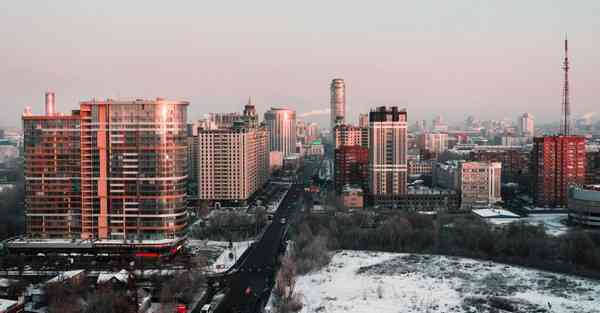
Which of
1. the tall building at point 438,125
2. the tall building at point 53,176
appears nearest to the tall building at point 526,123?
the tall building at point 438,125

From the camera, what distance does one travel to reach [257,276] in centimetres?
2805

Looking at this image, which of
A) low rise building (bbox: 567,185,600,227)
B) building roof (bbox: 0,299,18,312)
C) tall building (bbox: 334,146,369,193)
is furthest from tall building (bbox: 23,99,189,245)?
low rise building (bbox: 567,185,600,227)

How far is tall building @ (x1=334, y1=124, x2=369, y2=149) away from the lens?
66125 mm

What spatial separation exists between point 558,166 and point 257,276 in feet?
98.1

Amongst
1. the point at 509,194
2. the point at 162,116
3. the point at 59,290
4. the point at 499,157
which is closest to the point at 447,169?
the point at 509,194

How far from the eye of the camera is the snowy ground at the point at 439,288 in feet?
76.4

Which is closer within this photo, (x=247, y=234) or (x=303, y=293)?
(x=303, y=293)

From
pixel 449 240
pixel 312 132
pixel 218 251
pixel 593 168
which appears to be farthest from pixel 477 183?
pixel 312 132

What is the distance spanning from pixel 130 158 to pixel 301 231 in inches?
435

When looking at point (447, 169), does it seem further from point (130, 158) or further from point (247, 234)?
point (130, 158)

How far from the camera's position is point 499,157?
65375 millimetres

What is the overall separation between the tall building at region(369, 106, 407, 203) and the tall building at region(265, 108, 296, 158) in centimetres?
5714

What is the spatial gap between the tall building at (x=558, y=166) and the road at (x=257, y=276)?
2108 centimetres

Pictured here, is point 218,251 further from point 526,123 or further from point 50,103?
point 526,123
